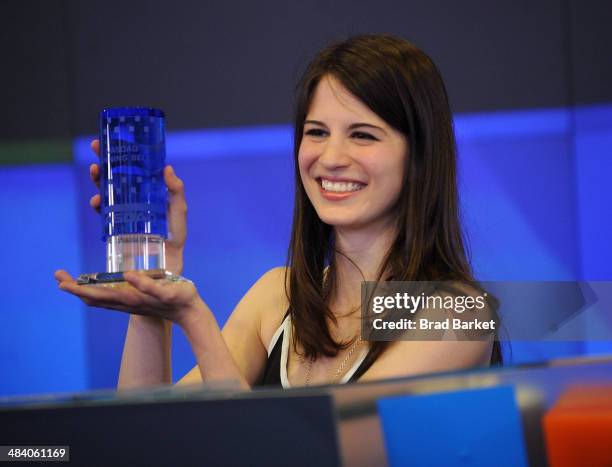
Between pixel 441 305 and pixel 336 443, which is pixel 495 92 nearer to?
pixel 441 305

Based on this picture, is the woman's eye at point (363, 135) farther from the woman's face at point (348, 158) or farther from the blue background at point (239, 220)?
the blue background at point (239, 220)

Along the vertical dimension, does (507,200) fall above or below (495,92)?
below

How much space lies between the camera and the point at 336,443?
636 mm

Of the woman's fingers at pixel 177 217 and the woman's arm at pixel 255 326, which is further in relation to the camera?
the woman's arm at pixel 255 326

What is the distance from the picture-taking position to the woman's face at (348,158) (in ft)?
4.87

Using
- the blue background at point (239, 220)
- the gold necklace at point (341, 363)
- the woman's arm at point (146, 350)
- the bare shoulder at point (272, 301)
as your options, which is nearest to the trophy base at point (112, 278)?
the woman's arm at point (146, 350)

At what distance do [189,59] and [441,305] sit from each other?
3.04 m

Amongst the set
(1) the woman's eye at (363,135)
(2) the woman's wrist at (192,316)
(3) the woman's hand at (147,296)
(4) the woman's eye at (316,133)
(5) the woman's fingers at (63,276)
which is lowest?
(2) the woman's wrist at (192,316)

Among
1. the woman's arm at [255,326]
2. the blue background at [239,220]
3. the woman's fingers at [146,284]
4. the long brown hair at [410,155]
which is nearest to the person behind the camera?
the woman's fingers at [146,284]

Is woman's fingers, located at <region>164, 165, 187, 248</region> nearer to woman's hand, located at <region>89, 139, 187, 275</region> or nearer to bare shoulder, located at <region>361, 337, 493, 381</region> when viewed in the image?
woman's hand, located at <region>89, 139, 187, 275</region>

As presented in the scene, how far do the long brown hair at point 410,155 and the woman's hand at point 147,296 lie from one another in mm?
441

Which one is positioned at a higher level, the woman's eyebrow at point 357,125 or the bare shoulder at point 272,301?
the woman's eyebrow at point 357,125

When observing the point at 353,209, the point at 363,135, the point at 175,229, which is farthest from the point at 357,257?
the point at 175,229

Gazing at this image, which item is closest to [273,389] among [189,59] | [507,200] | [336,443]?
[336,443]
